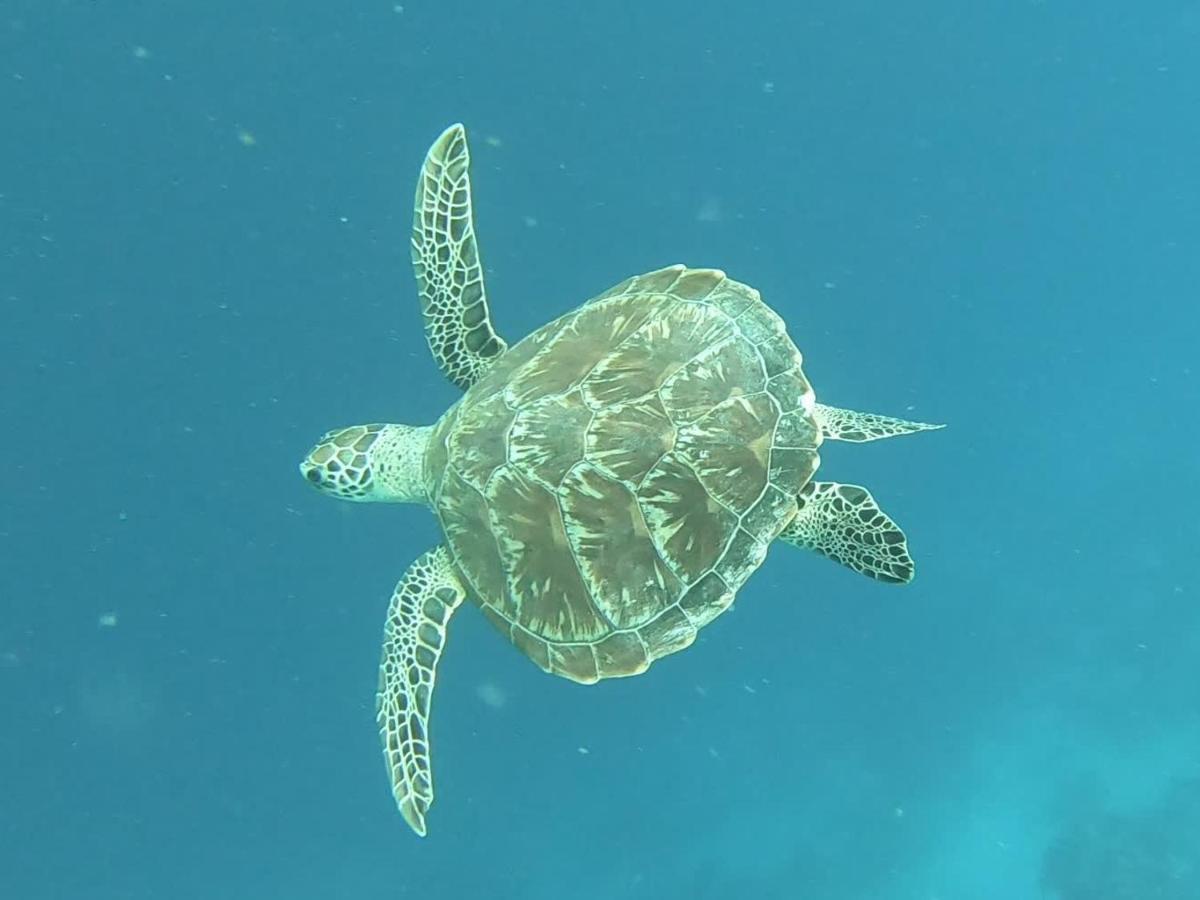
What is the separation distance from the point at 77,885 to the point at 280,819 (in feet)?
8.72

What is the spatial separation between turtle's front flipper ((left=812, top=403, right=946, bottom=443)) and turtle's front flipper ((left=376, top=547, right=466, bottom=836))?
2337 millimetres

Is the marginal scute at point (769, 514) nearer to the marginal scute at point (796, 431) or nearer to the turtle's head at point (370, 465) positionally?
the marginal scute at point (796, 431)

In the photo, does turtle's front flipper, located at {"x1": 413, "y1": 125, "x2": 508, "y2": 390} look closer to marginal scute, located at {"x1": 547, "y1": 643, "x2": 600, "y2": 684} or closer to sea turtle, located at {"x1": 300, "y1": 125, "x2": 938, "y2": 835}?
sea turtle, located at {"x1": 300, "y1": 125, "x2": 938, "y2": 835}

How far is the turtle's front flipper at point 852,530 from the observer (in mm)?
5422

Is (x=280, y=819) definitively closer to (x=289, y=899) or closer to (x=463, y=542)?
(x=289, y=899)

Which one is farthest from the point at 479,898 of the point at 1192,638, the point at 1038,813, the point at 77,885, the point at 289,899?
the point at 1192,638

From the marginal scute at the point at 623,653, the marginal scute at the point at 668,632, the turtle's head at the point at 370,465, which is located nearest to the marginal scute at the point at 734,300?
the marginal scute at the point at 668,632

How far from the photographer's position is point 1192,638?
52.0ft

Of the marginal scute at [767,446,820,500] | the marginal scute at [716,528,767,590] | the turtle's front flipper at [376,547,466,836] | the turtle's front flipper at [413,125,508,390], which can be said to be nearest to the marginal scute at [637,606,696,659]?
the marginal scute at [716,528,767,590]

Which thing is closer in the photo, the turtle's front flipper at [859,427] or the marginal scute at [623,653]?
the marginal scute at [623,653]

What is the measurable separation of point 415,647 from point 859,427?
288cm

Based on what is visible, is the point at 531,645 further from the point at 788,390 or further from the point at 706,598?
the point at 788,390

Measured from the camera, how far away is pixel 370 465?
6.14 metres

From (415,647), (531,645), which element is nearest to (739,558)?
(531,645)
